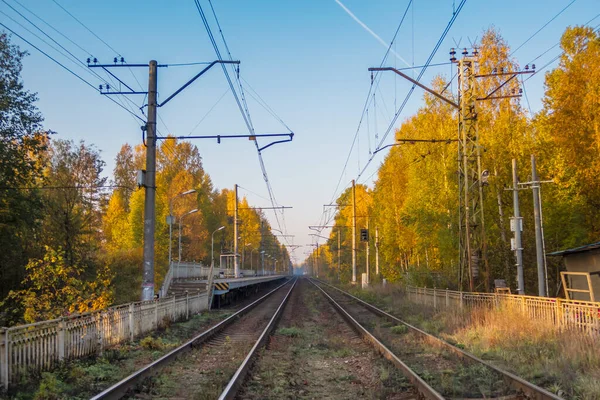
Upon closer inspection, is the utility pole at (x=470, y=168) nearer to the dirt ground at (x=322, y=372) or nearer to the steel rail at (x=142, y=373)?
the dirt ground at (x=322, y=372)

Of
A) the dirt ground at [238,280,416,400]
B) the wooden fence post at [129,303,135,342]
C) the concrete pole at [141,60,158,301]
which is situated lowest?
the dirt ground at [238,280,416,400]

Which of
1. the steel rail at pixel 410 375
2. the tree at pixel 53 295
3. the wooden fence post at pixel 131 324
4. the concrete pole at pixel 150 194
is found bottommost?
the steel rail at pixel 410 375

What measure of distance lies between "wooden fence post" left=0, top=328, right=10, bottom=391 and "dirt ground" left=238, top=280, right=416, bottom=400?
3638 millimetres

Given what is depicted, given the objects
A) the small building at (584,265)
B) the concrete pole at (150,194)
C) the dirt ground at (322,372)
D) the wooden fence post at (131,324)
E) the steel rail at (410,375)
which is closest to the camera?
the steel rail at (410,375)

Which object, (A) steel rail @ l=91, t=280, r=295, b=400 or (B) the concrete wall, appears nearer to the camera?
(A) steel rail @ l=91, t=280, r=295, b=400

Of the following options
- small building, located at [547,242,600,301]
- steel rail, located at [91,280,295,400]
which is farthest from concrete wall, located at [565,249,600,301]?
steel rail, located at [91,280,295,400]

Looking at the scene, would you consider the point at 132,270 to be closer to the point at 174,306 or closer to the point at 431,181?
the point at 174,306

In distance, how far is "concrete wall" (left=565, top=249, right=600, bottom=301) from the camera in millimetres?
17391

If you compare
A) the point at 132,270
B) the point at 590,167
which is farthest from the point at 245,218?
the point at 590,167

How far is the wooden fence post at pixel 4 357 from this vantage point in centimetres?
824

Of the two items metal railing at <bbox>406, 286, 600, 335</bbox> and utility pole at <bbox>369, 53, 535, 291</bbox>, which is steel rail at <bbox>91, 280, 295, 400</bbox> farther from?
utility pole at <bbox>369, 53, 535, 291</bbox>

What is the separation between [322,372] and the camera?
10.7m

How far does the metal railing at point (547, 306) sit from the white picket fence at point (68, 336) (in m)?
10.6

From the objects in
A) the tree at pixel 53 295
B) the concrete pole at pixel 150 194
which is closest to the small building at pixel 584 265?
the concrete pole at pixel 150 194
